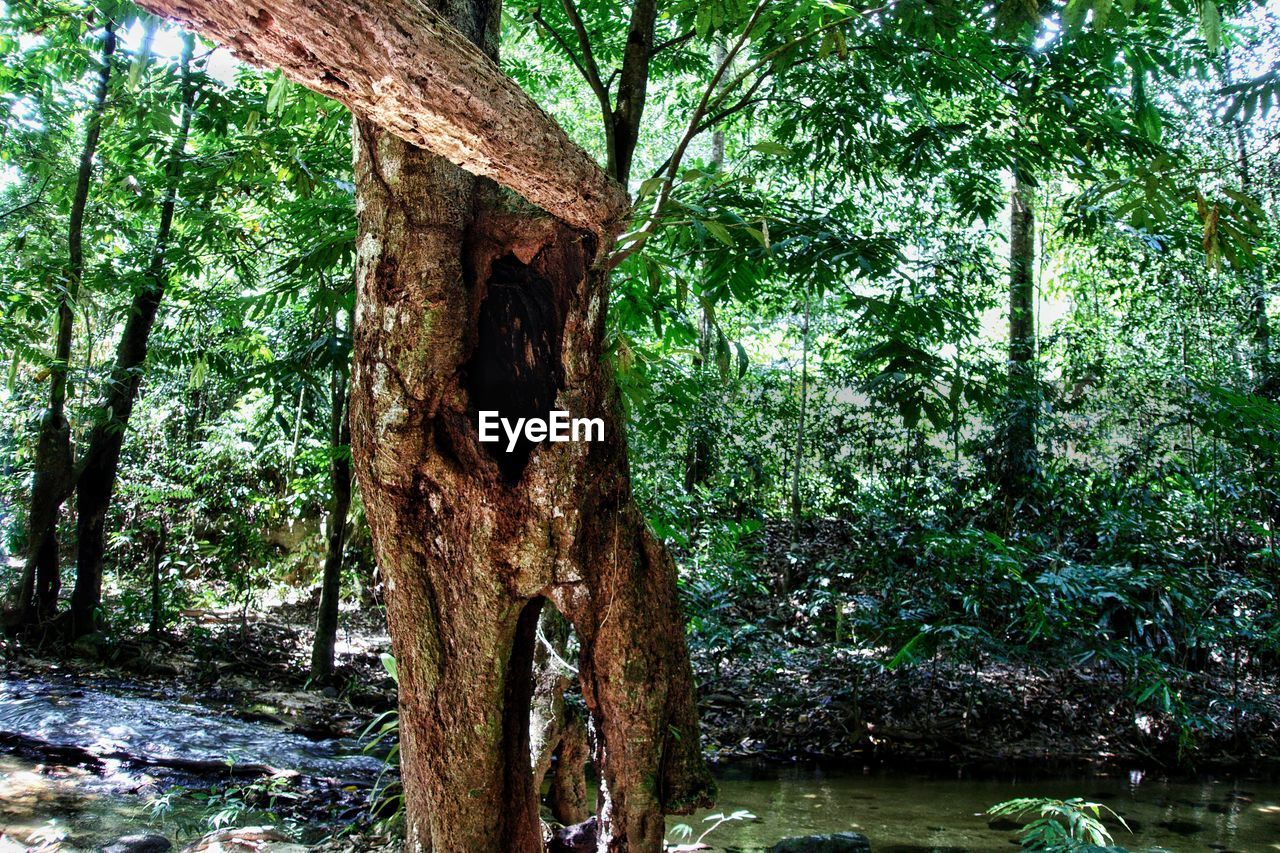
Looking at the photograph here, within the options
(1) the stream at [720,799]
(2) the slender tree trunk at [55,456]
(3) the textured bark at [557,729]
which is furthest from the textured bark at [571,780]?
(2) the slender tree trunk at [55,456]

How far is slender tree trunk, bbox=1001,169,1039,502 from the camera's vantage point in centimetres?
729

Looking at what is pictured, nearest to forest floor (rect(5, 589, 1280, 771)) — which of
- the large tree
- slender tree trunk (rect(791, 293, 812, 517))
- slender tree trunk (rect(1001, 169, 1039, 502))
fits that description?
slender tree trunk (rect(1001, 169, 1039, 502))

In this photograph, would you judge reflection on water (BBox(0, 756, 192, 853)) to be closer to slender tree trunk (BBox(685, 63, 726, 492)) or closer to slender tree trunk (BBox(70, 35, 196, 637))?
slender tree trunk (BBox(70, 35, 196, 637))

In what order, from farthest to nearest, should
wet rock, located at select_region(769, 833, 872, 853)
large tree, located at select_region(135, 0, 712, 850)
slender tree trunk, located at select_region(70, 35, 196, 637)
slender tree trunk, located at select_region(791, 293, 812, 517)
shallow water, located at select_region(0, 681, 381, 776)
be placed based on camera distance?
1. slender tree trunk, located at select_region(791, 293, 812, 517)
2. slender tree trunk, located at select_region(70, 35, 196, 637)
3. shallow water, located at select_region(0, 681, 381, 776)
4. wet rock, located at select_region(769, 833, 872, 853)
5. large tree, located at select_region(135, 0, 712, 850)

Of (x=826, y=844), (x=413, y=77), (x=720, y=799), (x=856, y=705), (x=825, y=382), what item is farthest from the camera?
(x=825, y=382)

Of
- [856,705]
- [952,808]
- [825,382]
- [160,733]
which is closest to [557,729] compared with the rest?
[160,733]

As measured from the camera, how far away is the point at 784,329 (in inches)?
389

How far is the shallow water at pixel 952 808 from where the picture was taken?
4957mm

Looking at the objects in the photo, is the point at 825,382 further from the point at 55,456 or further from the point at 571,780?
the point at 55,456

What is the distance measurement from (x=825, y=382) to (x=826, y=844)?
17.1 ft

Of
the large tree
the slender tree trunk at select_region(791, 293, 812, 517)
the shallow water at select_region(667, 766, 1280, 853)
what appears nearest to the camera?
the large tree

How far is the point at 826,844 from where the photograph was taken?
423cm

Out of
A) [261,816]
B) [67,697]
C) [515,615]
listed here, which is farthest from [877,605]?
[67,697]

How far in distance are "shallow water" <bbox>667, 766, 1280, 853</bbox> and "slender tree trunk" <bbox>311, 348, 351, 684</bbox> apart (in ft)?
9.77
